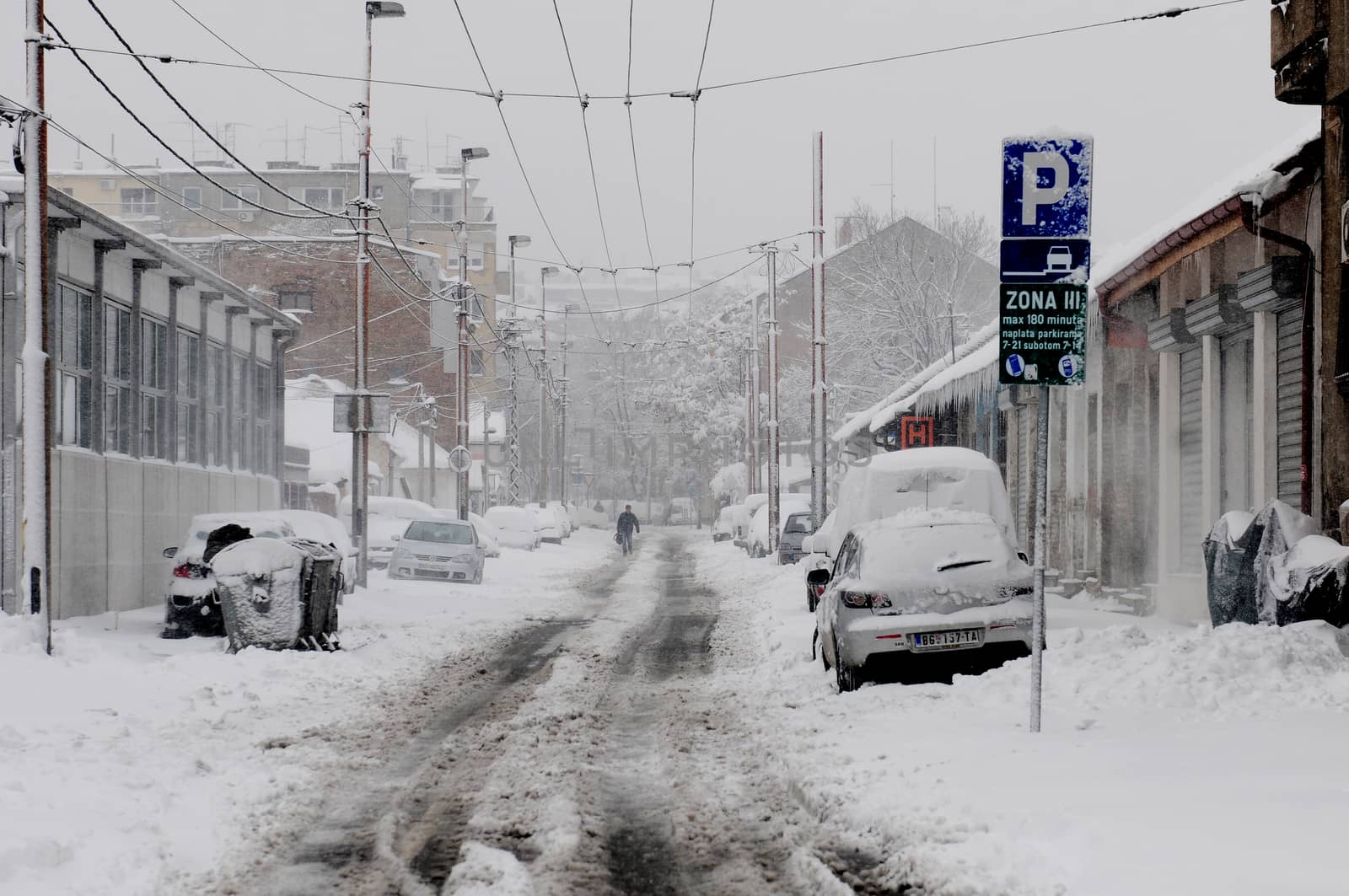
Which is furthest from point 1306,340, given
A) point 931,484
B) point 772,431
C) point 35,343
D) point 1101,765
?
point 772,431

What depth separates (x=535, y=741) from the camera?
1055 cm

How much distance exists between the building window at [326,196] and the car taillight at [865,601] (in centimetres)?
8179

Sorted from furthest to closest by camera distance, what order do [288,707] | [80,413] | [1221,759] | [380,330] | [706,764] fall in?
[380,330], [80,413], [288,707], [706,764], [1221,759]

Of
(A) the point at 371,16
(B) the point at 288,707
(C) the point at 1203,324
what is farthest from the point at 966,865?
(A) the point at 371,16

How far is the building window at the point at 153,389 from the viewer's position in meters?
23.5

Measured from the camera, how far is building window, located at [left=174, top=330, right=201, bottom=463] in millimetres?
25547

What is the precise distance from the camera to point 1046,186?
9.23m

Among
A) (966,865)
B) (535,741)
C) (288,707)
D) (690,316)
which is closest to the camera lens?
(966,865)

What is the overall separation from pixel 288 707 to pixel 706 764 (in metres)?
4.40

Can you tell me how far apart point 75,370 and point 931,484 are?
1139cm

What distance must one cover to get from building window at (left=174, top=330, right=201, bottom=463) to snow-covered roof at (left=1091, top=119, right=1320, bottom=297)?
14666 mm

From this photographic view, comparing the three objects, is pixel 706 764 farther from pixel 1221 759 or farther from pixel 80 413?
pixel 80 413

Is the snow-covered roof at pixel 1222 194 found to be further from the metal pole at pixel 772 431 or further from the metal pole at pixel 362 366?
the metal pole at pixel 772 431

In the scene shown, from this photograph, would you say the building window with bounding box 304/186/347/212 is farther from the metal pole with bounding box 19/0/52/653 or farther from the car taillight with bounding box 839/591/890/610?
the car taillight with bounding box 839/591/890/610
